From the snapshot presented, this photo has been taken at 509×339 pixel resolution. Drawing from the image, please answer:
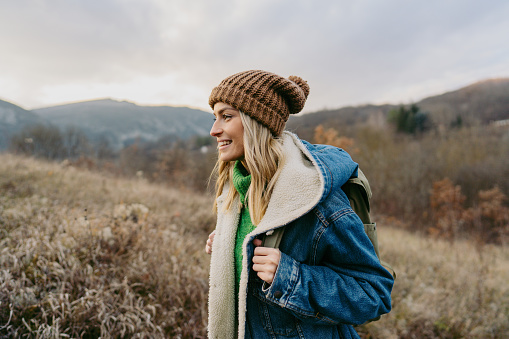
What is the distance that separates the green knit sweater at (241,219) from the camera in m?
1.32

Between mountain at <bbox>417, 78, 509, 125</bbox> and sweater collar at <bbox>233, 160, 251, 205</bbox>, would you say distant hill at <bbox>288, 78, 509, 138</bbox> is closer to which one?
mountain at <bbox>417, 78, 509, 125</bbox>

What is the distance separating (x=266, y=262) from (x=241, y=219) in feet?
1.38

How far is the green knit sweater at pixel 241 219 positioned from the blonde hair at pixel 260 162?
5 centimetres

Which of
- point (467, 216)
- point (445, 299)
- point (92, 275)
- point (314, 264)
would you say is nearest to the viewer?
point (314, 264)

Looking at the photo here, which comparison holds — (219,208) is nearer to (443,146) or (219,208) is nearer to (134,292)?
(134,292)

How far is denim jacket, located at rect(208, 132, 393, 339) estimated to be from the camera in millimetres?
1016

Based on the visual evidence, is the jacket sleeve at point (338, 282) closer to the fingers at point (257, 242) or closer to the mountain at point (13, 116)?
the fingers at point (257, 242)

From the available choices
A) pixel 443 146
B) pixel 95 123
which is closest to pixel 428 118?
pixel 443 146

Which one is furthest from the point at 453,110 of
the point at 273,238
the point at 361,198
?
the point at 273,238

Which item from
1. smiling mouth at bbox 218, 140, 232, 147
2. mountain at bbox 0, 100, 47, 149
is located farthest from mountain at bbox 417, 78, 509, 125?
mountain at bbox 0, 100, 47, 149

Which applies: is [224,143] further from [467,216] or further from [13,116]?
[13,116]

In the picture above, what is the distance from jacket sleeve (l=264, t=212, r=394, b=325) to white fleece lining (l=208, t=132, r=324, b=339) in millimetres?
148

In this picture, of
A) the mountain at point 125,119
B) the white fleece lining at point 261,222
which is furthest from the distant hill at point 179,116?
the white fleece lining at point 261,222

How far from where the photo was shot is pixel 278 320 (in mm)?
1165
